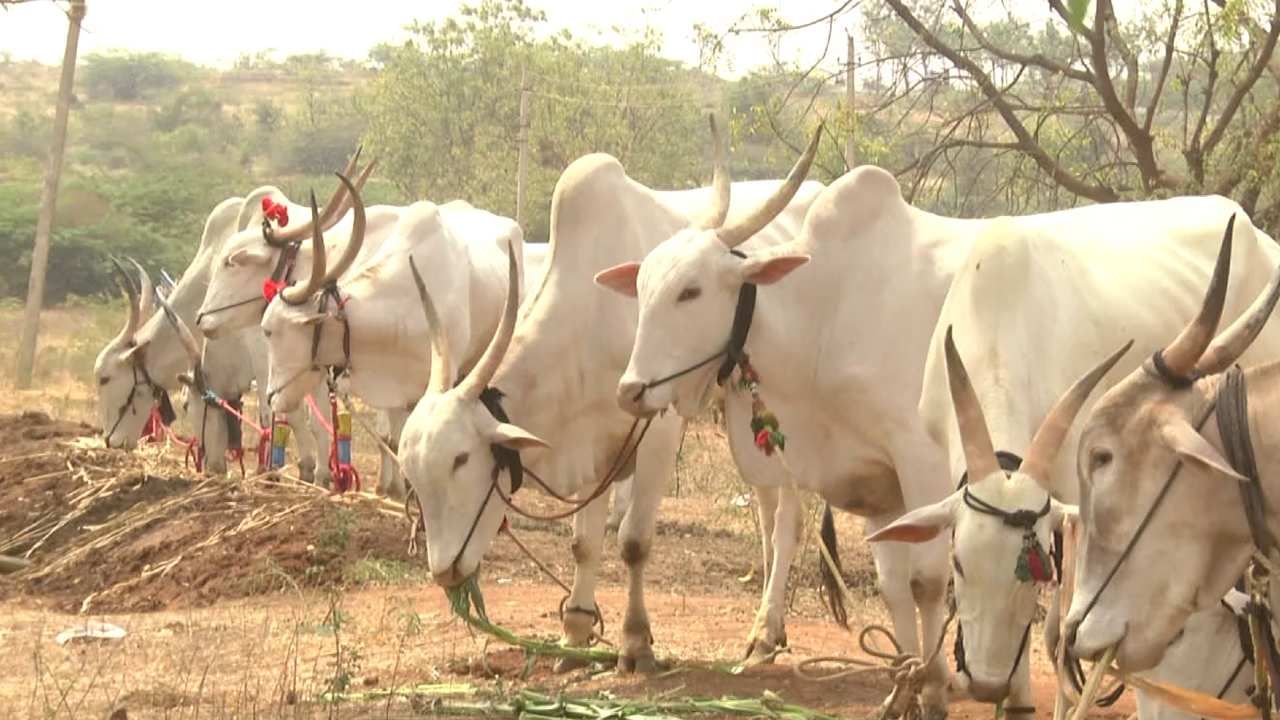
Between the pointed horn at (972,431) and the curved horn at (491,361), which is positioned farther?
the curved horn at (491,361)

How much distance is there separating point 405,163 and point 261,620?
28.8 metres

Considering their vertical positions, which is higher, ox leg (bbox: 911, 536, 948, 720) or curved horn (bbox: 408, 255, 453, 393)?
curved horn (bbox: 408, 255, 453, 393)

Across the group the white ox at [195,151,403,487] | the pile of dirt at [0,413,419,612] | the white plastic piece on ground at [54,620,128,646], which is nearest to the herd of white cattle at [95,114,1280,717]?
the pile of dirt at [0,413,419,612]

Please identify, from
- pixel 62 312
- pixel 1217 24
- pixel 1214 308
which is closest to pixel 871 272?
pixel 1214 308

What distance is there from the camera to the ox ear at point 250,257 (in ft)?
31.9

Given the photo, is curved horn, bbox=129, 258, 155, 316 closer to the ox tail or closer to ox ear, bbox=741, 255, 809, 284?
the ox tail

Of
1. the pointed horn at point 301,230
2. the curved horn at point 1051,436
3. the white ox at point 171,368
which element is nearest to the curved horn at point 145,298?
the white ox at point 171,368

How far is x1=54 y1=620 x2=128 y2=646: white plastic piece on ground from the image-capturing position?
24.6 feet

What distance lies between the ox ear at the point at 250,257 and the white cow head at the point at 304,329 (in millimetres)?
1234

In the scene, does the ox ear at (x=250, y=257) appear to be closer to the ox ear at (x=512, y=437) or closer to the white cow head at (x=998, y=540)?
the ox ear at (x=512, y=437)

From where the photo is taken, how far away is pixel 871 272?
6141 millimetres

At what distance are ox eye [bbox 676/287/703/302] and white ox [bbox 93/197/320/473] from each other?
5.92 meters

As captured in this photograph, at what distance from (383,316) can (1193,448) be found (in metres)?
5.42

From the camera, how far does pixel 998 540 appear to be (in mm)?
4500
